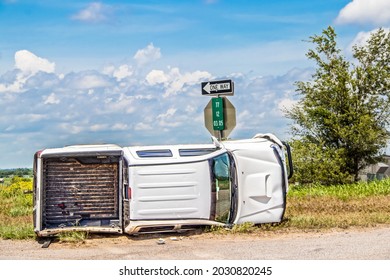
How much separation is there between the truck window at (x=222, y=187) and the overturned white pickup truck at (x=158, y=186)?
0.02 metres

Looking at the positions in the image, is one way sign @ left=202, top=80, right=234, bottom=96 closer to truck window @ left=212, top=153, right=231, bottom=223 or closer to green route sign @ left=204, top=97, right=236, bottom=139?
green route sign @ left=204, top=97, right=236, bottom=139

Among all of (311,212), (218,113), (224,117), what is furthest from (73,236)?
(224,117)

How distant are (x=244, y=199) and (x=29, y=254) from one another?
364cm

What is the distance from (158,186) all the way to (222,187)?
1.19 meters

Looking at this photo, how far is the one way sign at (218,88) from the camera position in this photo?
15000 mm

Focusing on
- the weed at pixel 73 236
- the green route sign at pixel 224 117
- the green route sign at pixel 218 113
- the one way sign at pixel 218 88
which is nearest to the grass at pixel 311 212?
the weed at pixel 73 236

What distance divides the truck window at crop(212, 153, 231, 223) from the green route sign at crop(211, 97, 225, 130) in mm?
4439

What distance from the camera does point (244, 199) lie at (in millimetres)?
11039

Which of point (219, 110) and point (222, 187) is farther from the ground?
point (219, 110)

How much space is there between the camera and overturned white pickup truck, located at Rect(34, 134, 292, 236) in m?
10.3

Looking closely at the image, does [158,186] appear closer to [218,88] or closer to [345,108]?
[218,88]

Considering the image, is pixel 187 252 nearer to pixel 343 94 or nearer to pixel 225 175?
pixel 225 175

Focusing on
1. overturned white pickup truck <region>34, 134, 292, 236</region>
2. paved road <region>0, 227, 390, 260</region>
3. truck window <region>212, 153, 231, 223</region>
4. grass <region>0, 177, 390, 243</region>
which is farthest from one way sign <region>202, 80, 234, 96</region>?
paved road <region>0, 227, 390, 260</region>

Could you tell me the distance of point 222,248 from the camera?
31.7ft
